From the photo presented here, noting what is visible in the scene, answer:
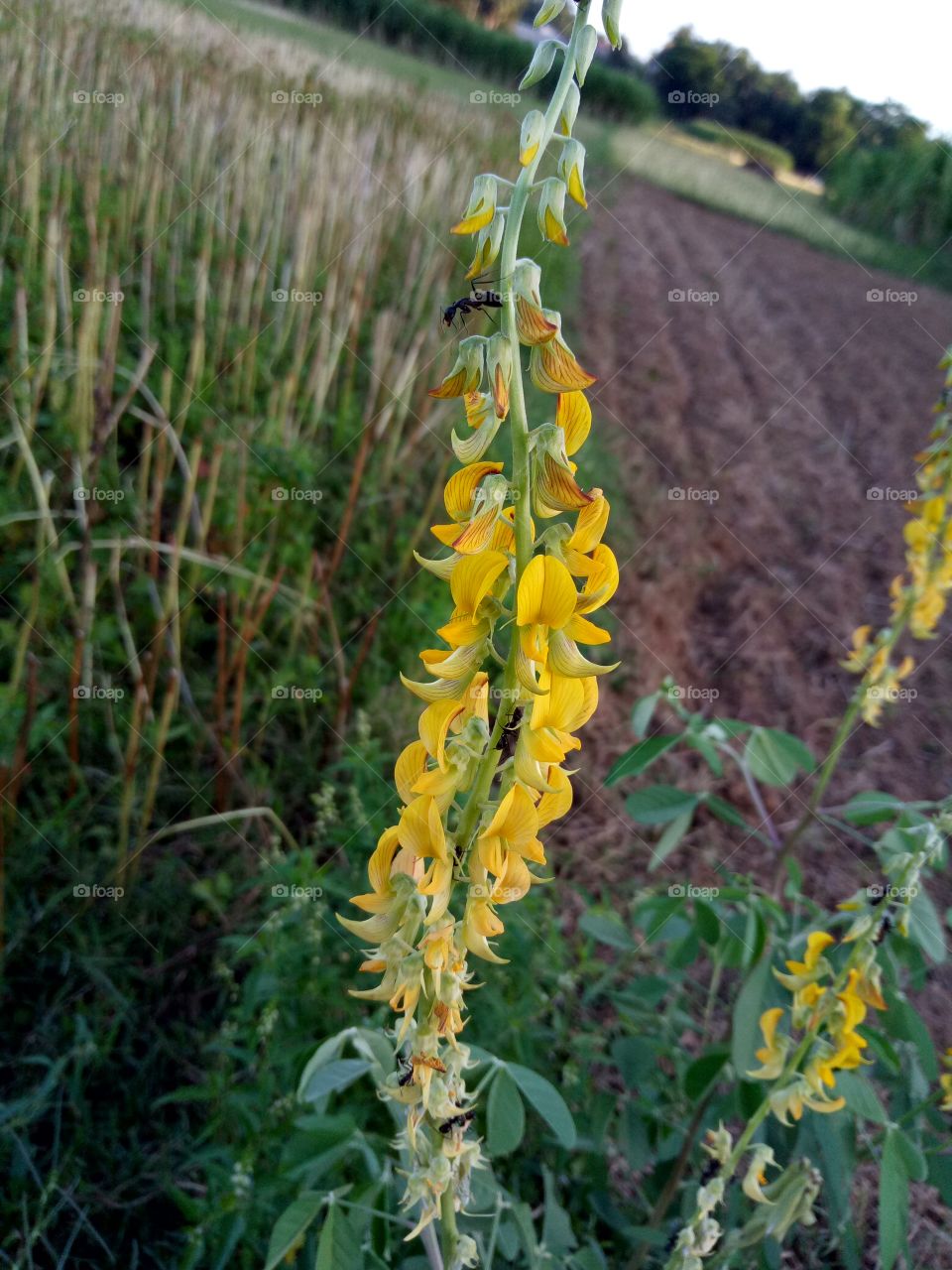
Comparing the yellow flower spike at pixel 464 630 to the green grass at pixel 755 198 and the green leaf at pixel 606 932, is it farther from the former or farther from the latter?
the green grass at pixel 755 198

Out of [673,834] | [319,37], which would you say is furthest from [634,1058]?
[319,37]

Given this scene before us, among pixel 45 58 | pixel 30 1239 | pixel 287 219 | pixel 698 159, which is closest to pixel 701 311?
pixel 287 219

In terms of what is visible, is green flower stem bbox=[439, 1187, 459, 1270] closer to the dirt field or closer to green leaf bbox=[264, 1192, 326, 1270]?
green leaf bbox=[264, 1192, 326, 1270]

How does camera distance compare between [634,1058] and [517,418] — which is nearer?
[517,418]

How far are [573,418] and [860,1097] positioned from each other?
1303 millimetres

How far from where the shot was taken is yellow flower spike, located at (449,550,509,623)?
840 mm

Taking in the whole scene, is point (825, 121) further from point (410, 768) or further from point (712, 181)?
point (410, 768)

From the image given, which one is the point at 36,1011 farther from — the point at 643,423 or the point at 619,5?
the point at 643,423

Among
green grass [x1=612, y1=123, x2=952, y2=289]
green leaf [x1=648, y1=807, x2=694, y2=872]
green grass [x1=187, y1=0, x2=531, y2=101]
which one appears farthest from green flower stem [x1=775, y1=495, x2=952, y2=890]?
green grass [x1=612, y1=123, x2=952, y2=289]

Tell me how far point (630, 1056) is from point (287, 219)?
4934 mm

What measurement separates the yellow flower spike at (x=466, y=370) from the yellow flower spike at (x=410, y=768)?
0.39 m

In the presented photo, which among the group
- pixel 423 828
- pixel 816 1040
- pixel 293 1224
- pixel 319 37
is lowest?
pixel 293 1224

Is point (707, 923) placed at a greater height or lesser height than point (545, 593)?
lesser

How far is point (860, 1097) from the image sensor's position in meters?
1.43
